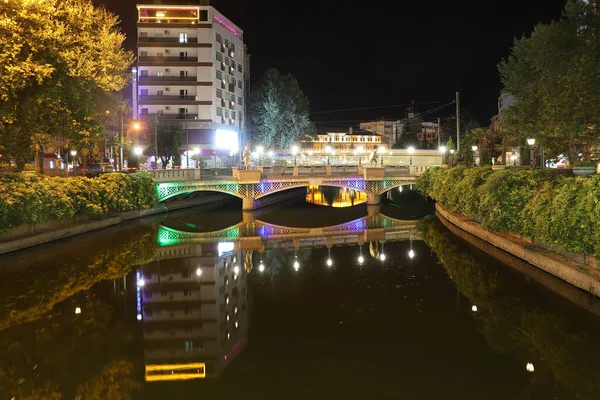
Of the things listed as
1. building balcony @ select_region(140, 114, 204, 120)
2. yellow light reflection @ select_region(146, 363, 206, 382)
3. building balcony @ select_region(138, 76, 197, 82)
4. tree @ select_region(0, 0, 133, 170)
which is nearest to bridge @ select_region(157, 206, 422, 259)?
tree @ select_region(0, 0, 133, 170)

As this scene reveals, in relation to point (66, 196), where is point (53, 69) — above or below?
above

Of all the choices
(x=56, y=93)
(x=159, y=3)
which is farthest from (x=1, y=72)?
(x=159, y=3)

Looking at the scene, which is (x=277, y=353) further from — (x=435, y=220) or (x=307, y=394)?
(x=435, y=220)

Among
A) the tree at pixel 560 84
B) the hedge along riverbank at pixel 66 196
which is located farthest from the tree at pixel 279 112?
the tree at pixel 560 84

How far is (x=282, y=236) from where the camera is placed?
3434cm

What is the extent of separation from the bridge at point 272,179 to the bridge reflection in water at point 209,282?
7341 millimetres

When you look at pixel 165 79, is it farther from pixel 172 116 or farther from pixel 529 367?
pixel 529 367

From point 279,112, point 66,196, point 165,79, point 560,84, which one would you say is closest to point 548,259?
point 560,84

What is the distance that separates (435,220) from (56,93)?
1113 inches

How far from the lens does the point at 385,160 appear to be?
62.9 metres

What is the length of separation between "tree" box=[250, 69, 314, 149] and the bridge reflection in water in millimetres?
34538

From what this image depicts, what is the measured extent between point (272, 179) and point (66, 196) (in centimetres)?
2153

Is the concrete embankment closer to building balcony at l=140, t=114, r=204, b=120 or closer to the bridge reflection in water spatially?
the bridge reflection in water

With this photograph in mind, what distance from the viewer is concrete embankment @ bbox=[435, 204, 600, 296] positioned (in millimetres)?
17078
